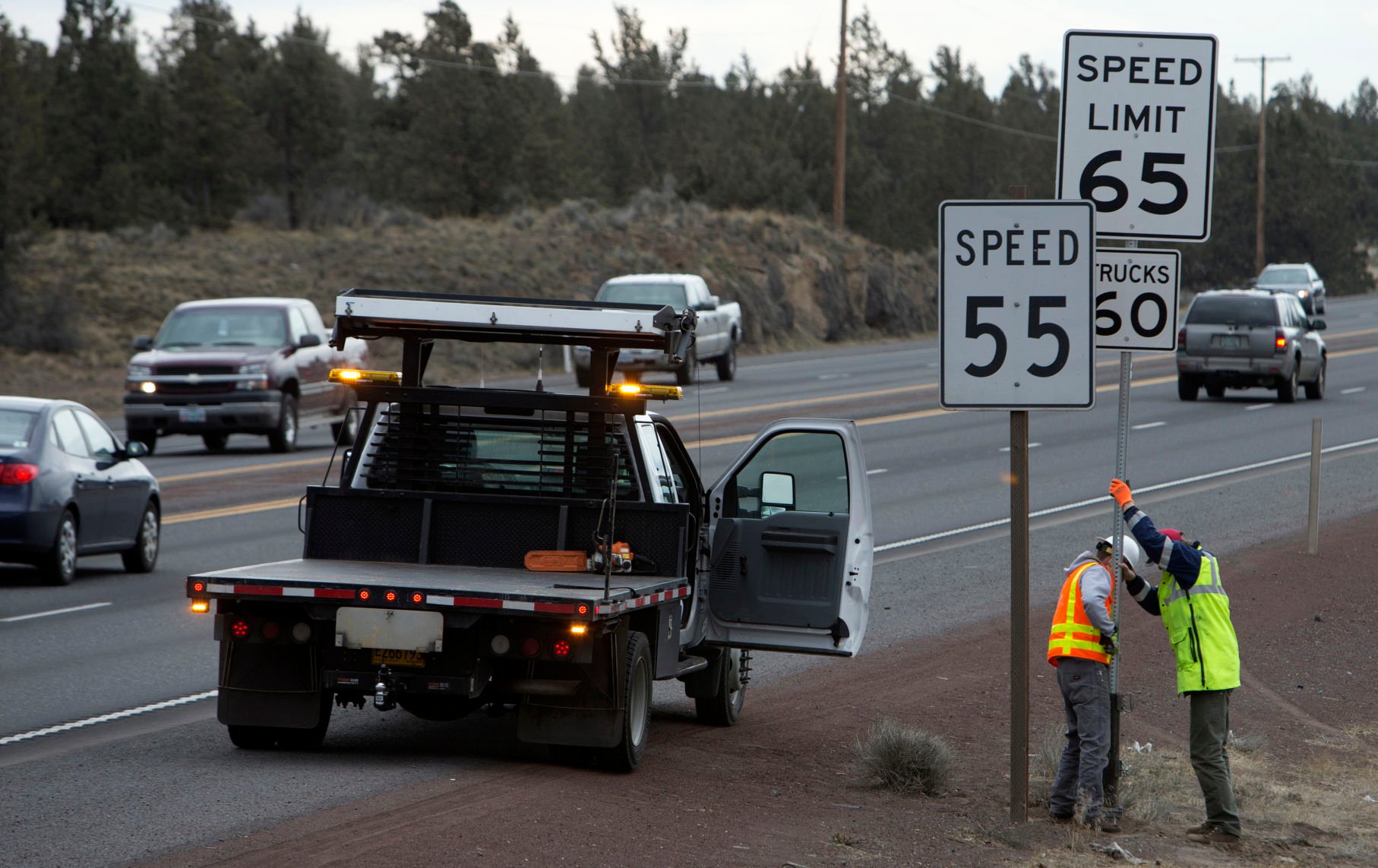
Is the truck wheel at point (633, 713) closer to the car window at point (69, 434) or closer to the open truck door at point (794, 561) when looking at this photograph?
the open truck door at point (794, 561)

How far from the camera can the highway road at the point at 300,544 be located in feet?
25.8

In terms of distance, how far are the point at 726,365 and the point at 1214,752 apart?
28.6 m

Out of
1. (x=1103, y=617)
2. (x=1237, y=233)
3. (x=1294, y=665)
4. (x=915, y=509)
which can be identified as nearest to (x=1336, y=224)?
(x=1237, y=233)

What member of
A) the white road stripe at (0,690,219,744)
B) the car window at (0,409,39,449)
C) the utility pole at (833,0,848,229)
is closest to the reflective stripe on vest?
the white road stripe at (0,690,219,744)

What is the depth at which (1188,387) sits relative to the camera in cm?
3098

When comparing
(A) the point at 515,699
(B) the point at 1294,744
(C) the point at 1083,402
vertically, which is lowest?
(B) the point at 1294,744

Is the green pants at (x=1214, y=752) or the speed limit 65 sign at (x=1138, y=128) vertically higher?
the speed limit 65 sign at (x=1138, y=128)

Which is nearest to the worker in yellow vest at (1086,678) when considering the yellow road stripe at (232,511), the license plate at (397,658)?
the license plate at (397,658)

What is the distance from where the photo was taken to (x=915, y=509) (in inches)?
770

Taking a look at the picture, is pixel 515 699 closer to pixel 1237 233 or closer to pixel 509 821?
pixel 509 821

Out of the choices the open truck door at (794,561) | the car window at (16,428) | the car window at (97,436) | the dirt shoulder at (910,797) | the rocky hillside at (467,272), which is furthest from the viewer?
the rocky hillside at (467,272)

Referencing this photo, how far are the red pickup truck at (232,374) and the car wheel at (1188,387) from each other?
14.7 m

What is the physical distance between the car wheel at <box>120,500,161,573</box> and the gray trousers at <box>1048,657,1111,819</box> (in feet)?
32.7

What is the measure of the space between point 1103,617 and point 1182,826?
126 cm
